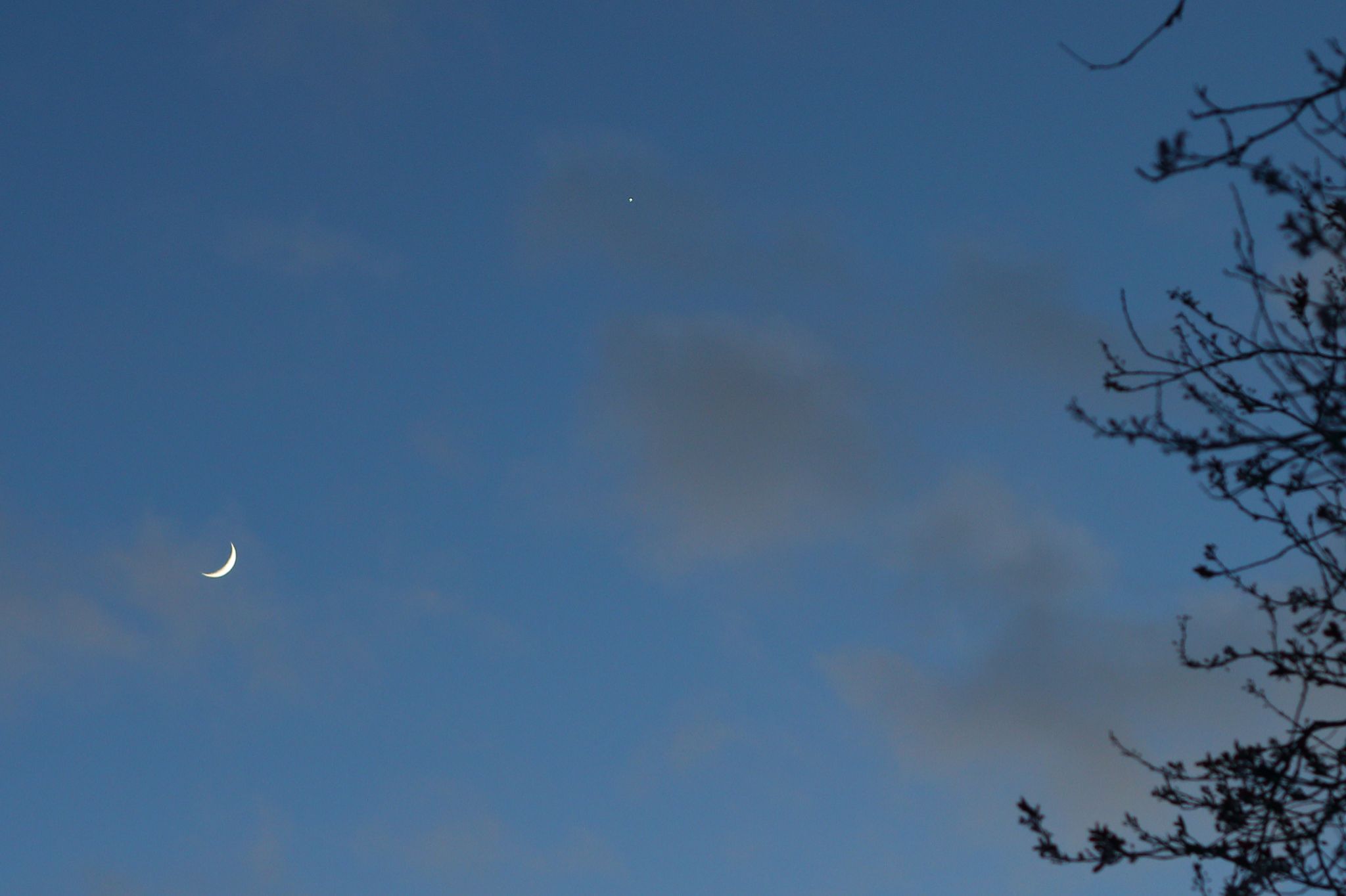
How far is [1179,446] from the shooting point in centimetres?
693

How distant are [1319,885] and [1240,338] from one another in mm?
3003

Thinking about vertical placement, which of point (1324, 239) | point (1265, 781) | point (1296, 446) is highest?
point (1324, 239)

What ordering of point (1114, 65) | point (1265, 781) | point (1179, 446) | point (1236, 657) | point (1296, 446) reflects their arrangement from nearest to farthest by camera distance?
point (1114, 65), point (1296, 446), point (1179, 446), point (1265, 781), point (1236, 657)

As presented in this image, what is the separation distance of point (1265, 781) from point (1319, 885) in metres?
0.59

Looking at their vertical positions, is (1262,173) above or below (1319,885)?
above

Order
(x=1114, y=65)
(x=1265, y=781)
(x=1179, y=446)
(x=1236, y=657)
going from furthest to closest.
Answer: (x=1236, y=657)
(x=1265, y=781)
(x=1179, y=446)
(x=1114, y=65)

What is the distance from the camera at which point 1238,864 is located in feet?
24.5

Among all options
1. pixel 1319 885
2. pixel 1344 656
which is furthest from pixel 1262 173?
pixel 1319 885

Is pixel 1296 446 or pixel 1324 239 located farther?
pixel 1296 446

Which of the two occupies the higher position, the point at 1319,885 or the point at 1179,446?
the point at 1179,446

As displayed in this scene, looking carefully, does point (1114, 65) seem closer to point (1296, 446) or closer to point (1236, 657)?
point (1296, 446)

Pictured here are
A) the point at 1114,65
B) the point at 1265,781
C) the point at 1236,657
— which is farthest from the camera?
the point at 1236,657

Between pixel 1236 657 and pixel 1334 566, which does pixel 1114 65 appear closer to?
pixel 1334 566

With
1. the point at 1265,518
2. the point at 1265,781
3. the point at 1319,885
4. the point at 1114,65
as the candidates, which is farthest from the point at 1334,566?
the point at 1114,65
